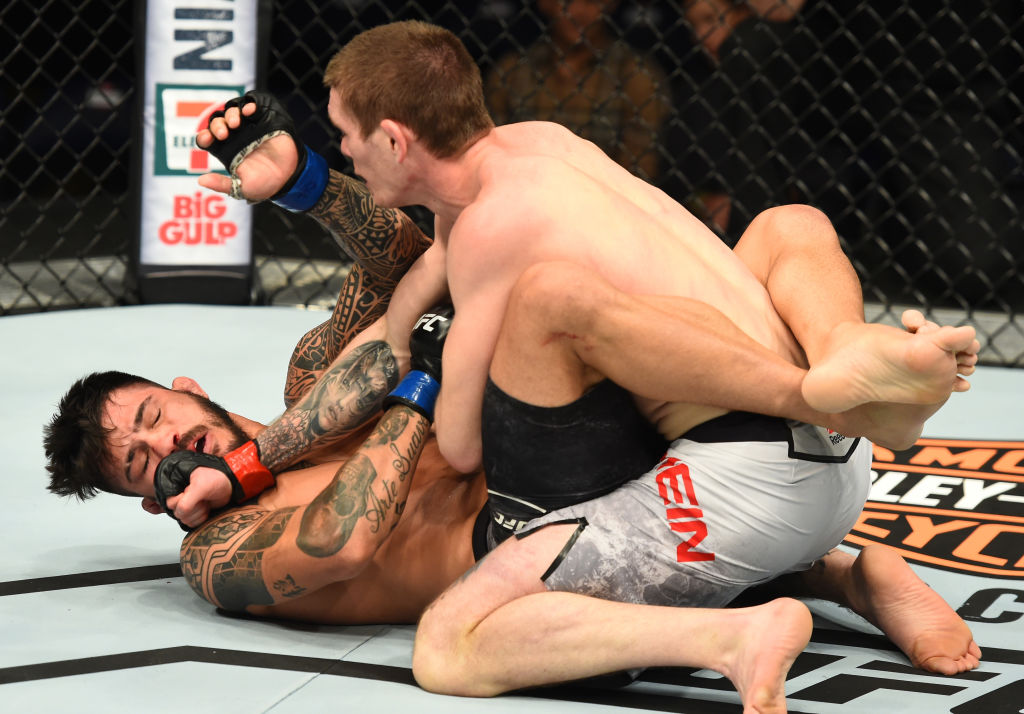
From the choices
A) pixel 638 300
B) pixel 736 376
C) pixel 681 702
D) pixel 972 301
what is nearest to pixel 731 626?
pixel 681 702

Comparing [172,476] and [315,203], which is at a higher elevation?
[315,203]

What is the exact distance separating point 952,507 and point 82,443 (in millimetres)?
1402

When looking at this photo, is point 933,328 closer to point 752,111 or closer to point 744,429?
point 744,429

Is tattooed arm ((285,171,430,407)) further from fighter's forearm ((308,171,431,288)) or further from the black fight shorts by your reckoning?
the black fight shorts

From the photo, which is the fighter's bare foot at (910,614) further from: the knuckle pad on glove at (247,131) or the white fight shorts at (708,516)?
the knuckle pad on glove at (247,131)

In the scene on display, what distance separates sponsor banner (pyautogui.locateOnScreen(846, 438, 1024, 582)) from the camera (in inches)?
74.4

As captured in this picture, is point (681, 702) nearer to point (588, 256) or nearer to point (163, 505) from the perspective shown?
point (588, 256)

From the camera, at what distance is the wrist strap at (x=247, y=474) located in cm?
173

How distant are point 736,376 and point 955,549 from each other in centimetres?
74

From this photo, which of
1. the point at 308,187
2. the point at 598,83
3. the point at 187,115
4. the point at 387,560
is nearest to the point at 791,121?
the point at 598,83

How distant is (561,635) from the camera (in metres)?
1.39

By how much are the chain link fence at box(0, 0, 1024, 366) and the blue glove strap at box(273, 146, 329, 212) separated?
1631 mm

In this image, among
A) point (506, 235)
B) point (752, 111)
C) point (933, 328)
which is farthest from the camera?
point (752, 111)

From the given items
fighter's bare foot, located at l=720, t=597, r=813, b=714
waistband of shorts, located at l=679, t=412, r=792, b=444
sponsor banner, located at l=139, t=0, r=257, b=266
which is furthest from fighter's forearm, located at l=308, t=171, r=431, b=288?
sponsor banner, located at l=139, t=0, r=257, b=266
